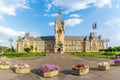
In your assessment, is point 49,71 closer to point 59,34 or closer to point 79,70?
point 79,70

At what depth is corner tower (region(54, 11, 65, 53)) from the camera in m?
163

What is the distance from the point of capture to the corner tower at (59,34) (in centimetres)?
16288

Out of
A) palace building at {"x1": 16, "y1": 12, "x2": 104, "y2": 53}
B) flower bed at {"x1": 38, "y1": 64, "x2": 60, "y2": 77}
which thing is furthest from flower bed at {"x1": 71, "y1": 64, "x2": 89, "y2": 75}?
palace building at {"x1": 16, "y1": 12, "x2": 104, "y2": 53}

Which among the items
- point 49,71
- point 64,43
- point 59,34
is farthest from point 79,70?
point 64,43

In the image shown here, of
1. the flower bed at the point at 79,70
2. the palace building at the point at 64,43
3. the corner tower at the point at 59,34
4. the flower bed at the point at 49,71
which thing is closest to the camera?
the flower bed at the point at 49,71

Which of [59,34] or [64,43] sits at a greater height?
[59,34]

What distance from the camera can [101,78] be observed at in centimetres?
1653

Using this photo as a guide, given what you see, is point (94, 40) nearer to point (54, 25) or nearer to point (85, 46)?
point (85, 46)

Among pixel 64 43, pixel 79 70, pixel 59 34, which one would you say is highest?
pixel 59 34

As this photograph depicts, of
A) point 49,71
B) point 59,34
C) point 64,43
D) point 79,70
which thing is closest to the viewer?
point 49,71

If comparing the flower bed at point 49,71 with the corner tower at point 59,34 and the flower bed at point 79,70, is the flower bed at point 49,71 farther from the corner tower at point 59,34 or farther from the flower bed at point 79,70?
the corner tower at point 59,34

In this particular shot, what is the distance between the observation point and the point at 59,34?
16988cm

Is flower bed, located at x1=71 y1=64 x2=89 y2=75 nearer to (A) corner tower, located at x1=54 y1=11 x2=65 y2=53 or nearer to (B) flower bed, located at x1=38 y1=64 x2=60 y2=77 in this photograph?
(B) flower bed, located at x1=38 y1=64 x2=60 y2=77

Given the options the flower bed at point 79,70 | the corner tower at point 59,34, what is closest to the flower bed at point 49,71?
the flower bed at point 79,70
